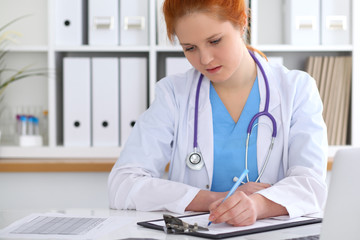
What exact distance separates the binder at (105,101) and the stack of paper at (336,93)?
1006mm

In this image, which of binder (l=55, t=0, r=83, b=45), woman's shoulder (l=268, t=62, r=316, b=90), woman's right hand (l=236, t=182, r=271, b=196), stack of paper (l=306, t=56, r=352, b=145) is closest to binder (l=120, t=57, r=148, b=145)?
binder (l=55, t=0, r=83, b=45)

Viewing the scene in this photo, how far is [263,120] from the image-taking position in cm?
143

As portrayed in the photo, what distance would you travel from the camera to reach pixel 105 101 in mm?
2484

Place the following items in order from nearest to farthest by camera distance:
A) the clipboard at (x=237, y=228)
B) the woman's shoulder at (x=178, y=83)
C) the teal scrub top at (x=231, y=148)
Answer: the clipboard at (x=237, y=228) → the teal scrub top at (x=231, y=148) → the woman's shoulder at (x=178, y=83)

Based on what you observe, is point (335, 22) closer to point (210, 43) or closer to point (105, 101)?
point (105, 101)

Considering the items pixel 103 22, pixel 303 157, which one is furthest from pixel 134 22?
pixel 303 157

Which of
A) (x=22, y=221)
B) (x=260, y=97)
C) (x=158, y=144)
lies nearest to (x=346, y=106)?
(x=260, y=97)

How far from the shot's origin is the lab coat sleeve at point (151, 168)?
1284 mm

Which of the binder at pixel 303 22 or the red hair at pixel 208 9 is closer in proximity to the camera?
the red hair at pixel 208 9

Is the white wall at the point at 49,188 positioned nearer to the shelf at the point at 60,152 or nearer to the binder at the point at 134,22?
the shelf at the point at 60,152

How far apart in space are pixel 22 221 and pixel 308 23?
1826 mm

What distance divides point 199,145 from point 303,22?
1.32 metres

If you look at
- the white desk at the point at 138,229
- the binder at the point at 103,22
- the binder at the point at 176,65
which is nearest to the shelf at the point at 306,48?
the binder at the point at 176,65

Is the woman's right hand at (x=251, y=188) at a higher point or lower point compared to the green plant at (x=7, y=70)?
lower
